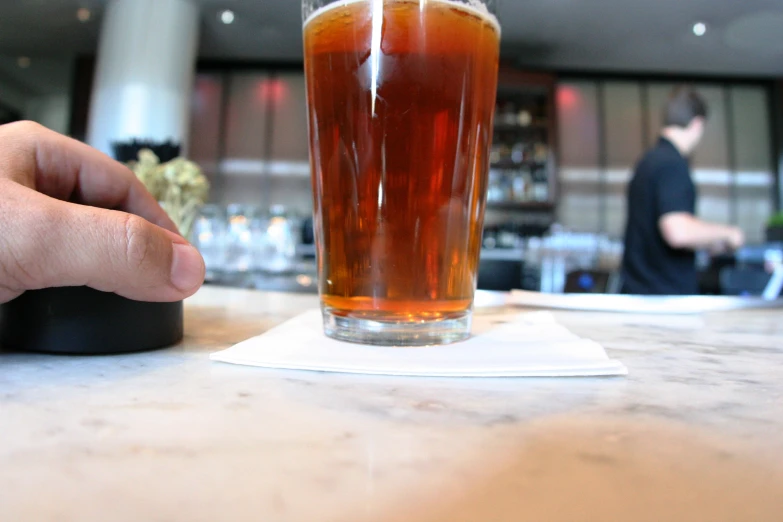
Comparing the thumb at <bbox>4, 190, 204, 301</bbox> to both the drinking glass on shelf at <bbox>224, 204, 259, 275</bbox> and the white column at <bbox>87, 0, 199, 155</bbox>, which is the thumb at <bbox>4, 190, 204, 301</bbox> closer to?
the drinking glass on shelf at <bbox>224, 204, 259, 275</bbox>

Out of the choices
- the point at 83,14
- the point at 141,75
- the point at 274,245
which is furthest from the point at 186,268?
the point at 83,14

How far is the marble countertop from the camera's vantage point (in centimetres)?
13

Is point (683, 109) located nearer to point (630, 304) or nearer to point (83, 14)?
point (630, 304)

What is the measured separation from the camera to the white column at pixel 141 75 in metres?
3.02

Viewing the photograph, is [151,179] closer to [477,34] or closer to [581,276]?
[477,34]

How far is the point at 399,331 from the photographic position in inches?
13.3

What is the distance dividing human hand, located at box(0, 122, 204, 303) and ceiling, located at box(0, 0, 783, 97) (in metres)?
3.18

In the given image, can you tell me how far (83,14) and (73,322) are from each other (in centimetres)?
407

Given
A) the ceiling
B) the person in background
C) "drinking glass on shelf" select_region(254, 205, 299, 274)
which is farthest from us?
the ceiling

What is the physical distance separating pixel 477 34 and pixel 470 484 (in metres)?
0.32

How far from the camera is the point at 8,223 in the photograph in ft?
0.84

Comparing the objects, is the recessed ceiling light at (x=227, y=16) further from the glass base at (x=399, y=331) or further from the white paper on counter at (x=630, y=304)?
the glass base at (x=399, y=331)

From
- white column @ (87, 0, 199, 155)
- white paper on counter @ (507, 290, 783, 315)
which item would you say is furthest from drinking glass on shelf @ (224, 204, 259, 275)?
white column @ (87, 0, 199, 155)

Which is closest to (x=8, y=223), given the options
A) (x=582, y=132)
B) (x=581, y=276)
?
(x=581, y=276)
